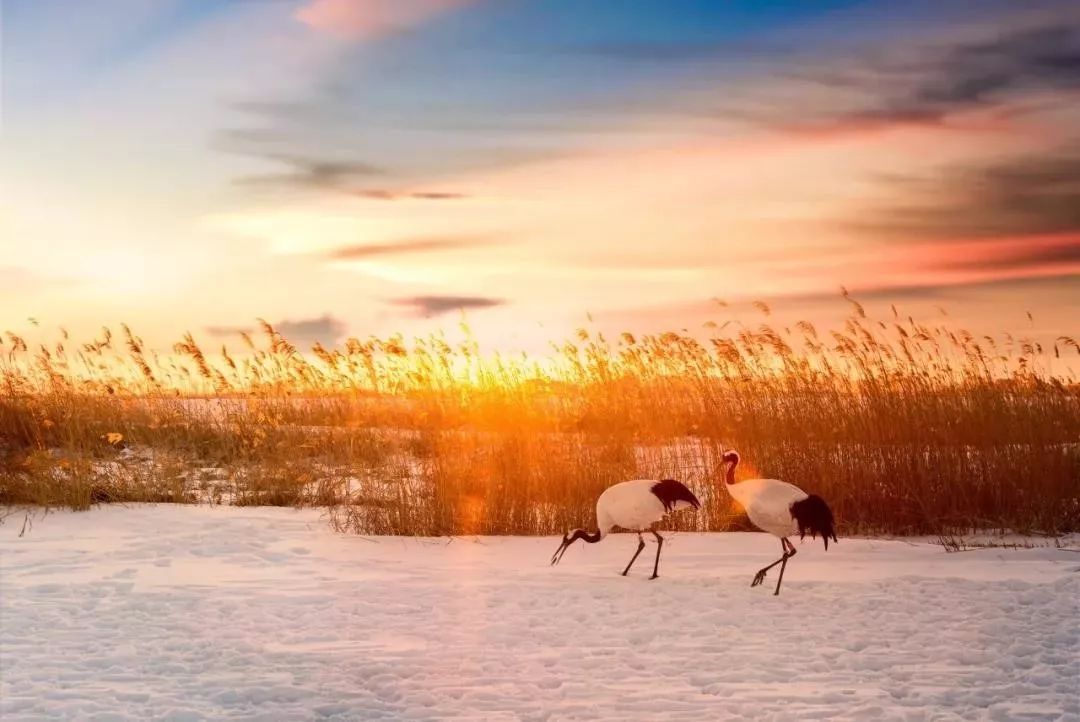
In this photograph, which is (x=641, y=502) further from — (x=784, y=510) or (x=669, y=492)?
(x=784, y=510)

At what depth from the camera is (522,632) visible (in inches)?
223

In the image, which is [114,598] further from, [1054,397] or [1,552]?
[1054,397]

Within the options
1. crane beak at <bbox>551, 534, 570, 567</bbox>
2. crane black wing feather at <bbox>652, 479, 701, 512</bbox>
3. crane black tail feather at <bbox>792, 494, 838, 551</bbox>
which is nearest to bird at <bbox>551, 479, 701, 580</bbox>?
crane black wing feather at <bbox>652, 479, 701, 512</bbox>

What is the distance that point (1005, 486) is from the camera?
9.29 m

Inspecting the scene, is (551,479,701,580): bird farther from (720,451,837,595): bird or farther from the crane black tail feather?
the crane black tail feather

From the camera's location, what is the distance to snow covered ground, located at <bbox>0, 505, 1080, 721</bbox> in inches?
178

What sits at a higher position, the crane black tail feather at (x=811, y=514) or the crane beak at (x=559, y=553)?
the crane black tail feather at (x=811, y=514)

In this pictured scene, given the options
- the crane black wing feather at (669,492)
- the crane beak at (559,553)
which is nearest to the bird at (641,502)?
the crane black wing feather at (669,492)

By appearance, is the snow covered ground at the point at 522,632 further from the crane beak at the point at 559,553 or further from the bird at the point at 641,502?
the bird at the point at 641,502

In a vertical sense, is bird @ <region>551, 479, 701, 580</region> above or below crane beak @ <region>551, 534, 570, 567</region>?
above

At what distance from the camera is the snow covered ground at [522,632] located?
4527 millimetres

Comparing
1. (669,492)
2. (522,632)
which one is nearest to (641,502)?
(669,492)

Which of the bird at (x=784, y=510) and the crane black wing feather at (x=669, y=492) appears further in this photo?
the crane black wing feather at (x=669, y=492)

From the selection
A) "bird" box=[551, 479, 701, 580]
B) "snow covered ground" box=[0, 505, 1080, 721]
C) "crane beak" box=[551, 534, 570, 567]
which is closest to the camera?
"snow covered ground" box=[0, 505, 1080, 721]
